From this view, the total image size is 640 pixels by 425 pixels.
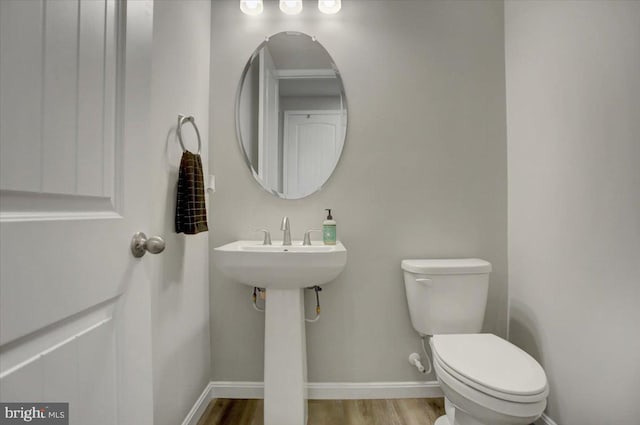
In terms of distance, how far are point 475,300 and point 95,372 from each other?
152cm

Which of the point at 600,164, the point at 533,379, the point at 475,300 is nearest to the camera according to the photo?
the point at 533,379

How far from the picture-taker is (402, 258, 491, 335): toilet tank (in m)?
1.55

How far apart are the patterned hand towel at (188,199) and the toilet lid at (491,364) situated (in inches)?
44.4

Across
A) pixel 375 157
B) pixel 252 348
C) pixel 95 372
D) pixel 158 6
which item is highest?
pixel 158 6

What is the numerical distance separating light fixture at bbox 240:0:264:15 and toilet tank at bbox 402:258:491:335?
5.25 feet

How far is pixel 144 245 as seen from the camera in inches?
29.0

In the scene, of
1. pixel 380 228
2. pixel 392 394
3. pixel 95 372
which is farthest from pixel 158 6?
pixel 392 394

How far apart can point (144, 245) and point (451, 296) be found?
4.45ft

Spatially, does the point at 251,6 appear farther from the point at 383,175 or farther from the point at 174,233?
the point at 174,233

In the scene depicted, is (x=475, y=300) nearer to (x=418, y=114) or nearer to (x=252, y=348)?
(x=418, y=114)

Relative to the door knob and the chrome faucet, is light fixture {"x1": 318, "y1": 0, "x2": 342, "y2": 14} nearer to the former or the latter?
the chrome faucet

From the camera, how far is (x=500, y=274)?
1.79 meters

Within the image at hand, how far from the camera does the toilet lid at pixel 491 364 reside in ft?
3.44

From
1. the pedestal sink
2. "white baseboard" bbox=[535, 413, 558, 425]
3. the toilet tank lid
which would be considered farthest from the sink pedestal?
"white baseboard" bbox=[535, 413, 558, 425]
